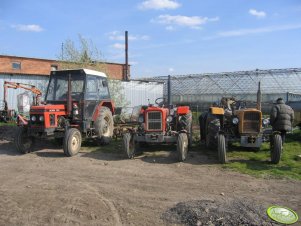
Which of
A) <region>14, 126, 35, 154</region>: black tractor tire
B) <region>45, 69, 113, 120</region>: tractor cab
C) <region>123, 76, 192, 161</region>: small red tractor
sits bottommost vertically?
<region>14, 126, 35, 154</region>: black tractor tire

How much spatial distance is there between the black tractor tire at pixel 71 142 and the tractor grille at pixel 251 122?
465cm

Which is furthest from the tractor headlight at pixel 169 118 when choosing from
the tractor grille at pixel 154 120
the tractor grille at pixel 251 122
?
the tractor grille at pixel 251 122

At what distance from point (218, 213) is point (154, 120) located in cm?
519

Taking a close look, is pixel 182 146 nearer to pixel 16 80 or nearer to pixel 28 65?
pixel 16 80

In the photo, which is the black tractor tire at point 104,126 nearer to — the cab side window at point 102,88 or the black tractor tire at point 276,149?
the cab side window at point 102,88

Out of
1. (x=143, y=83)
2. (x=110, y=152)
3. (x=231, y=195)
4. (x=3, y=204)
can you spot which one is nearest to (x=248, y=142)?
(x=231, y=195)

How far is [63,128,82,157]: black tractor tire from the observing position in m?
10.2

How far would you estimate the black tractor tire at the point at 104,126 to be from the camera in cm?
1180

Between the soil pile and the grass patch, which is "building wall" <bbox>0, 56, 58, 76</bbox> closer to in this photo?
the grass patch

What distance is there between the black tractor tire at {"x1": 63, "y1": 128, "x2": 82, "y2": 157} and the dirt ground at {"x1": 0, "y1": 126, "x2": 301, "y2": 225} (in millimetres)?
236

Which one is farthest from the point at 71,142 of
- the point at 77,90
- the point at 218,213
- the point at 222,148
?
the point at 218,213

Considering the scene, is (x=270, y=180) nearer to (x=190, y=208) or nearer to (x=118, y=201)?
(x=190, y=208)

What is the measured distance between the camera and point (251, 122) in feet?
32.0

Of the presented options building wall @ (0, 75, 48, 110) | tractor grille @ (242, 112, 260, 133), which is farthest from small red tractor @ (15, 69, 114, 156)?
building wall @ (0, 75, 48, 110)
